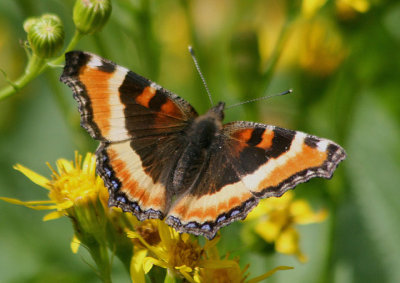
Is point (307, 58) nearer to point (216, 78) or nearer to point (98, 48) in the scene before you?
point (216, 78)

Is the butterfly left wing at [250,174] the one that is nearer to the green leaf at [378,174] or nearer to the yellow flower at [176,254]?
the yellow flower at [176,254]

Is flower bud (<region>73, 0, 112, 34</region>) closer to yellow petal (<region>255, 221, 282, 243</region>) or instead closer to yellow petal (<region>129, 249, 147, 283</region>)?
yellow petal (<region>129, 249, 147, 283</region>)

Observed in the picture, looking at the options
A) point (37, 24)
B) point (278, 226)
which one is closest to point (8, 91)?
point (37, 24)

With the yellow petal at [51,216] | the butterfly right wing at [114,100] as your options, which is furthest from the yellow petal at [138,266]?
the butterfly right wing at [114,100]

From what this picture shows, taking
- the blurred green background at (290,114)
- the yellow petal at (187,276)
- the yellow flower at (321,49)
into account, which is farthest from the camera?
the yellow flower at (321,49)

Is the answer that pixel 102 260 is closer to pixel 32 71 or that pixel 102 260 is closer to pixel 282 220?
pixel 32 71
